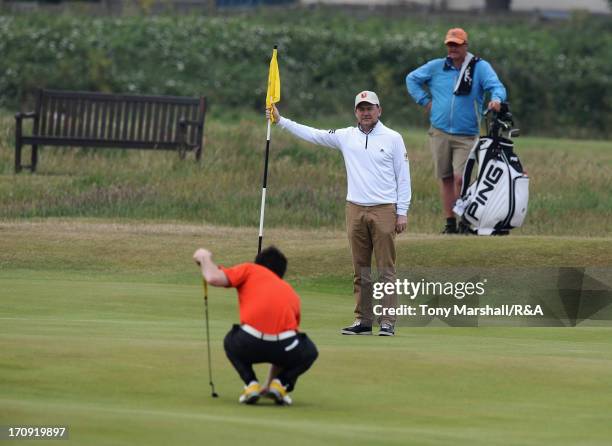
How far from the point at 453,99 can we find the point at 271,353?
374 inches

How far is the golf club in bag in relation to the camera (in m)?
17.5

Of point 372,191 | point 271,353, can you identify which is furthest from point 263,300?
point 372,191

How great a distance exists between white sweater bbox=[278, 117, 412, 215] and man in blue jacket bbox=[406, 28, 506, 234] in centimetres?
491

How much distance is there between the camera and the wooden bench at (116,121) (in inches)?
966

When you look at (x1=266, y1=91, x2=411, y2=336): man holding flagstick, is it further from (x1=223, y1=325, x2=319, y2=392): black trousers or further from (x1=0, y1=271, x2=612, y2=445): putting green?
(x1=223, y1=325, x2=319, y2=392): black trousers

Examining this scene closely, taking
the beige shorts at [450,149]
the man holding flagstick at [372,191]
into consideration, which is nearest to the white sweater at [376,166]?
the man holding flagstick at [372,191]

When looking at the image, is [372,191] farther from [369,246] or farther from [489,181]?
[489,181]

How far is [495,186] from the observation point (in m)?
17.5

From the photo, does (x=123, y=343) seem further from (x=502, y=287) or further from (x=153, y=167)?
(x=153, y=167)

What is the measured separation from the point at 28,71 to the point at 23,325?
29990mm

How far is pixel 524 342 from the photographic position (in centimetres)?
1228

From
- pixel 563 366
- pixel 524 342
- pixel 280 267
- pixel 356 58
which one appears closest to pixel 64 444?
pixel 280 267

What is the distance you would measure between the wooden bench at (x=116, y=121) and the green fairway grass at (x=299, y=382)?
9.25 metres

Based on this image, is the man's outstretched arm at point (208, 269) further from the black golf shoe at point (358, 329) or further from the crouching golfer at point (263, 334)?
the black golf shoe at point (358, 329)
